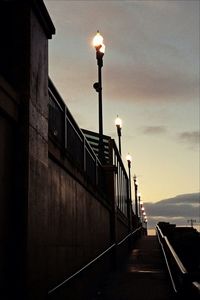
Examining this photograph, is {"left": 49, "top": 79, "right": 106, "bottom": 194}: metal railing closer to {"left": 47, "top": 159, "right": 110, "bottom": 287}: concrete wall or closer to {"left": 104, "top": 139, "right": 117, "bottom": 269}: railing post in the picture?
{"left": 47, "top": 159, "right": 110, "bottom": 287}: concrete wall

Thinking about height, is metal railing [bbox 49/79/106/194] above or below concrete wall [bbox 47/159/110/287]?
above

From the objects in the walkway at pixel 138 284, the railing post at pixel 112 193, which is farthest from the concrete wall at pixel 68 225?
the railing post at pixel 112 193

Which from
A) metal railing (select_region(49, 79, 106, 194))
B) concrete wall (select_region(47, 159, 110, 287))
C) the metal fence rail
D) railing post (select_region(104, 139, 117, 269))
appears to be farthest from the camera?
the metal fence rail

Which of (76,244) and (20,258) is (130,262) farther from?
(20,258)

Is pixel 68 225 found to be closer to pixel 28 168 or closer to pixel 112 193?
pixel 28 168

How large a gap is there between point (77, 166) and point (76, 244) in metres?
1.75

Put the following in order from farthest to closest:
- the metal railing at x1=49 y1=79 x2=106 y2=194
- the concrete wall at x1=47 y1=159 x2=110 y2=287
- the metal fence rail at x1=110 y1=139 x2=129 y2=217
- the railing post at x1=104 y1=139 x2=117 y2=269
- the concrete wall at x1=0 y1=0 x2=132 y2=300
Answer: the metal fence rail at x1=110 y1=139 x2=129 y2=217 < the railing post at x1=104 y1=139 x2=117 y2=269 < the metal railing at x1=49 y1=79 x2=106 y2=194 < the concrete wall at x1=47 y1=159 x2=110 y2=287 < the concrete wall at x1=0 y1=0 x2=132 y2=300

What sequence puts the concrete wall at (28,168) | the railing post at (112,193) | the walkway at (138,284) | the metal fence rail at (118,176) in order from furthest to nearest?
the metal fence rail at (118,176)
the railing post at (112,193)
the walkway at (138,284)
the concrete wall at (28,168)

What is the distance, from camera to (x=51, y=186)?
8180 millimetres

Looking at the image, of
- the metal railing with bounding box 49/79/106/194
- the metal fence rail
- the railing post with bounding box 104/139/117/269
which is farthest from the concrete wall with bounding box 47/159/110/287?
the metal fence rail

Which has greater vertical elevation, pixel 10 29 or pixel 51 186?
pixel 10 29

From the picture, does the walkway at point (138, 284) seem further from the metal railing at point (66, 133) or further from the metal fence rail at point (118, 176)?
the metal fence rail at point (118, 176)

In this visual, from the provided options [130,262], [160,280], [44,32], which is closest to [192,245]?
[160,280]

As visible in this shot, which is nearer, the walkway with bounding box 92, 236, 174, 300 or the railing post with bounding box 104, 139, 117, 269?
the walkway with bounding box 92, 236, 174, 300
